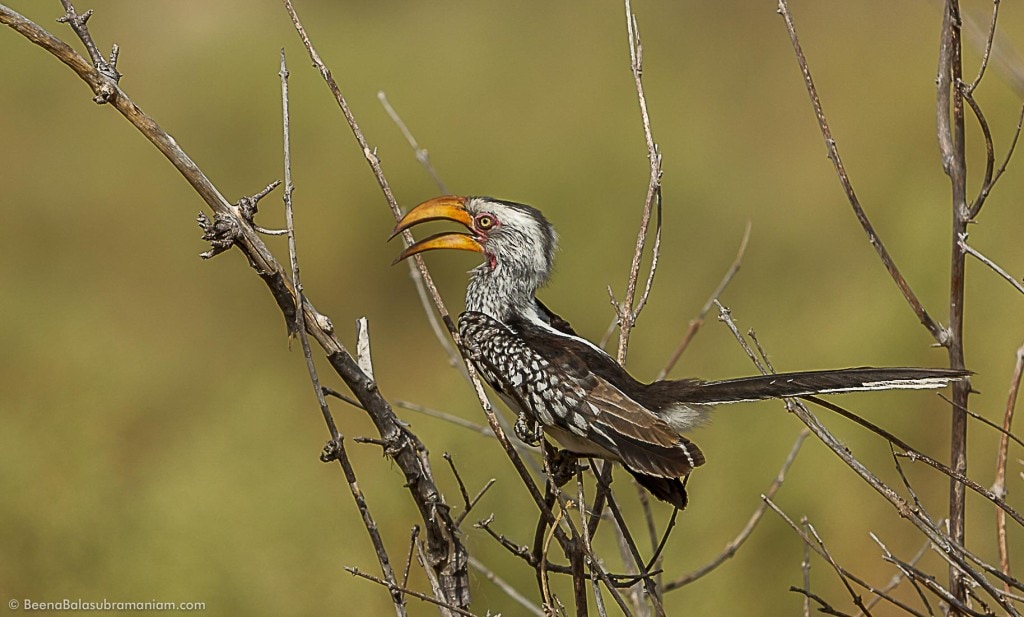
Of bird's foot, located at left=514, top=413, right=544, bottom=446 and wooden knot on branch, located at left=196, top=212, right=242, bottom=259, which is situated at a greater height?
bird's foot, located at left=514, top=413, right=544, bottom=446

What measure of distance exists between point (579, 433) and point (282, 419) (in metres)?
2.24

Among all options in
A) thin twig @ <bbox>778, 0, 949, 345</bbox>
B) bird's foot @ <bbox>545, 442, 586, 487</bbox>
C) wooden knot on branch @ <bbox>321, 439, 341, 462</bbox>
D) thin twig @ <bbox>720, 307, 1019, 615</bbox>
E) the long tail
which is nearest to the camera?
thin twig @ <bbox>720, 307, 1019, 615</bbox>

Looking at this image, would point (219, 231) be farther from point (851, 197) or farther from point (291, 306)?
point (851, 197)

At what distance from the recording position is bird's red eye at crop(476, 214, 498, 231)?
2871 mm

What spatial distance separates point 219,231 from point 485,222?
1274 mm

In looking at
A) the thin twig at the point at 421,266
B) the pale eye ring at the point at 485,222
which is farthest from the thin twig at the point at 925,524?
the pale eye ring at the point at 485,222

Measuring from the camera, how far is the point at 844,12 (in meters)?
8.03

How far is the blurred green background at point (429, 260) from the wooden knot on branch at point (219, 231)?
2212 mm

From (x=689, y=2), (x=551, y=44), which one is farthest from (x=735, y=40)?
(x=551, y=44)

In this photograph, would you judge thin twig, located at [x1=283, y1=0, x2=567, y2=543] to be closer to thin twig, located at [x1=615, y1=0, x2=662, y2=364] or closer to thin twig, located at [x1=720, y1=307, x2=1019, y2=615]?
thin twig, located at [x1=615, y1=0, x2=662, y2=364]

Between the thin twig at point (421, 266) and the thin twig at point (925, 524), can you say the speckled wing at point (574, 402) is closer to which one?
the thin twig at point (421, 266)

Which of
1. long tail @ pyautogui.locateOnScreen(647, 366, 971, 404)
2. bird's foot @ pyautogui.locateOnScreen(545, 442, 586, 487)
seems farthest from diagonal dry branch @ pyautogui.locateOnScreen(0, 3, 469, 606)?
long tail @ pyautogui.locateOnScreen(647, 366, 971, 404)

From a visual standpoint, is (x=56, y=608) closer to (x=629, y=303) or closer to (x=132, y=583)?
(x=132, y=583)
